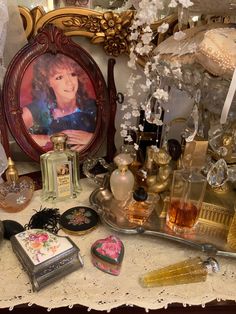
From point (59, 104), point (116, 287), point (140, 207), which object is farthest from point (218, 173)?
point (59, 104)

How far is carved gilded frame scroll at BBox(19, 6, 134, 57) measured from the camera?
0.75m

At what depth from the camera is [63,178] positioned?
30.0 inches

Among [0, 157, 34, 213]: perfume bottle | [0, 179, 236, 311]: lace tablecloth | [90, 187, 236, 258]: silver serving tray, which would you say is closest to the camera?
[0, 179, 236, 311]: lace tablecloth

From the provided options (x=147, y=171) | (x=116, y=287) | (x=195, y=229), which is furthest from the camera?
(x=147, y=171)

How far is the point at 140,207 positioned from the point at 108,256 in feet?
0.55

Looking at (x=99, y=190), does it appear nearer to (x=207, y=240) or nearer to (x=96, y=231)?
(x=96, y=231)

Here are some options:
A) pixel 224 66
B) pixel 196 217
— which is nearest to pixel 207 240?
pixel 196 217

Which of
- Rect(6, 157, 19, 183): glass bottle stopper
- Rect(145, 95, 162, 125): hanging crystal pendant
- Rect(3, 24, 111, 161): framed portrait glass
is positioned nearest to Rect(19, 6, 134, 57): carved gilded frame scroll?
Rect(3, 24, 111, 161): framed portrait glass

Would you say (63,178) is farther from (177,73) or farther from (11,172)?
(177,73)

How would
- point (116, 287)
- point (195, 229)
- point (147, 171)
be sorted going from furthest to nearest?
point (147, 171) < point (195, 229) < point (116, 287)

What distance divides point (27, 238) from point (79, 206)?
182 millimetres

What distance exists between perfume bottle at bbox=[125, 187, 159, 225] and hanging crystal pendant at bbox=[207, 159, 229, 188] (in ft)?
0.48

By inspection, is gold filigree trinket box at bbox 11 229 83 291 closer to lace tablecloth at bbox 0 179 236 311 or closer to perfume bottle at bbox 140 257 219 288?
lace tablecloth at bbox 0 179 236 311

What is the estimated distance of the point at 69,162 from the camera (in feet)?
2.47
